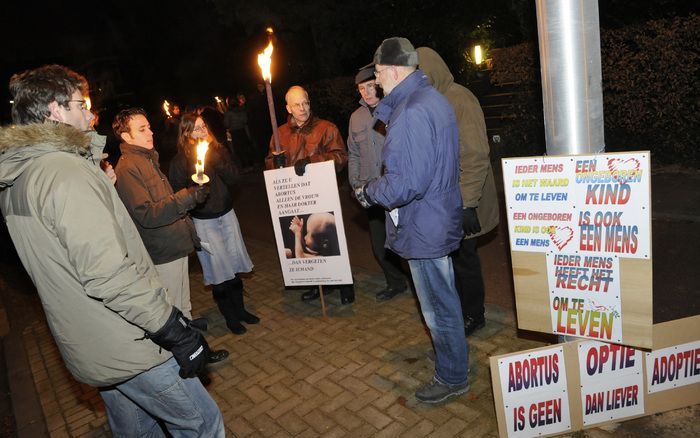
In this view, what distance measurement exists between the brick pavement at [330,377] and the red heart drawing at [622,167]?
60.7 inches

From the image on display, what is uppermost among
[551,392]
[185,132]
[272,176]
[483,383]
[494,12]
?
[494,12]

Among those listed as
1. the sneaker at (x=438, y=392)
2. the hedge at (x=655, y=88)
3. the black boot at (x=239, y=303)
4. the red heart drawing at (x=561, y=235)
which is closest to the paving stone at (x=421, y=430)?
the sneaker at (x=438, y=392)

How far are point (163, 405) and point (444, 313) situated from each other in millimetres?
1794

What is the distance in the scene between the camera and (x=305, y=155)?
17.3ft

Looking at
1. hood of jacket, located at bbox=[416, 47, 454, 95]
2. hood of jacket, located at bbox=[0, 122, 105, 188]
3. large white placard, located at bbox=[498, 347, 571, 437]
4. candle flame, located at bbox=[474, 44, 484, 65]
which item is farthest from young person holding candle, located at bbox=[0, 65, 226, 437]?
candle flame, located at bbox=[474, 44, 484, 65]

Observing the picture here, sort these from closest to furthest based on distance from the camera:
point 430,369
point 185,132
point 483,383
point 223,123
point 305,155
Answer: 1. point 483,383
2. point 430,369
3. point 185,132
4. point 305,155
5. point 223,123

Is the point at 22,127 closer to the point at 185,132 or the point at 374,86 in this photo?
the point at 185,132

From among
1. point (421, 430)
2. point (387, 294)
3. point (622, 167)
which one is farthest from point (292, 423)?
point (622, 167)

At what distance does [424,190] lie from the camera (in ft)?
10.4

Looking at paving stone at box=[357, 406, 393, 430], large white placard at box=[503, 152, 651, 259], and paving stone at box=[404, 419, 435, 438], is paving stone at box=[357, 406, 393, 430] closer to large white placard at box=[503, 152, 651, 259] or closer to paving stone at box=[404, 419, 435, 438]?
paving stone at box=[404, 419, 435, 438]

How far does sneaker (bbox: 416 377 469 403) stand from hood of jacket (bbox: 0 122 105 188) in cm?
265

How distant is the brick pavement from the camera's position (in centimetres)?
351

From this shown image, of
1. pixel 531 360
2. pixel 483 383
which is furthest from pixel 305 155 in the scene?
pixel 531 360

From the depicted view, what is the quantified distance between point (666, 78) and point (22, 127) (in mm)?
8506
